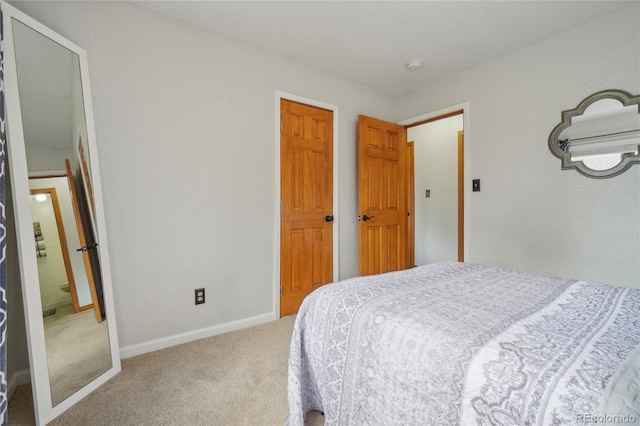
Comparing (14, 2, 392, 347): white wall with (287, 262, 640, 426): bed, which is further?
(14, 2, 392, 347): white wall

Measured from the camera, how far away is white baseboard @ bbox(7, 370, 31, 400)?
156 cm

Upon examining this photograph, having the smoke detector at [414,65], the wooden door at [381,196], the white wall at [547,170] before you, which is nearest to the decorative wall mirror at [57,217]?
the wooden door at [381,196]

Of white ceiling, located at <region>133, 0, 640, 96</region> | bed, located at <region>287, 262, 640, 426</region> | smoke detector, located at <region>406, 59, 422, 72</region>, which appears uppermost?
white ceiling, located at <region>133, 0, 640, 96</region>

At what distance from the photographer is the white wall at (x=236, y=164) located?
1957 millimetres

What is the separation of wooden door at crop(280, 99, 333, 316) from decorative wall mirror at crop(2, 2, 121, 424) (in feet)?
4.54

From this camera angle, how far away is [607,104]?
6.95 feet

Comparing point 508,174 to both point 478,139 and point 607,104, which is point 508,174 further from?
point 607,104

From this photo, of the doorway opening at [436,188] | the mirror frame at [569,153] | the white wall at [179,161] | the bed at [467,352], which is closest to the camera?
the bed at [467,352]

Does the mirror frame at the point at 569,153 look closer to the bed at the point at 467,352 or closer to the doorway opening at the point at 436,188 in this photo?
the bed at the point at 467,352

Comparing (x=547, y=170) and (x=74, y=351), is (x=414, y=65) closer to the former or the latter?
(x=547, y=170)

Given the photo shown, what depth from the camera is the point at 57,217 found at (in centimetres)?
157

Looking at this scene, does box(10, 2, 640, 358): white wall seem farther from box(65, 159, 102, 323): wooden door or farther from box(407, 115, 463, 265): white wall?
box(407, 115, 463, 265): white wall

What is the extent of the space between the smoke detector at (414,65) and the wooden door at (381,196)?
0.62m

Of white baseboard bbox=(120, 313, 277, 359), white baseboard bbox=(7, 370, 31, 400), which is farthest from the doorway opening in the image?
white baseboard bbox=(7, 370, 31, 400)
